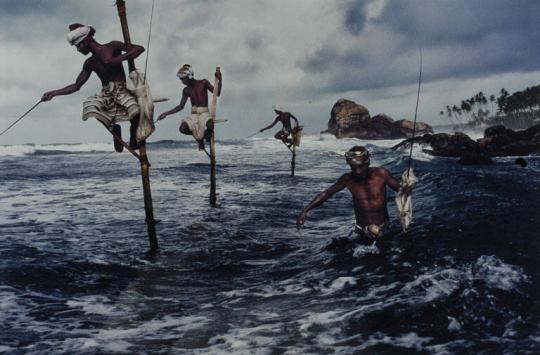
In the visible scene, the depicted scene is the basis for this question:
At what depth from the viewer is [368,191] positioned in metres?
6.35

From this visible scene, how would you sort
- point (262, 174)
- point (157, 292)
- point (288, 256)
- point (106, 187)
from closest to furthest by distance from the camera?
point (157, 292) → point (288, 256) → point (106, 187) → point (262, 174)

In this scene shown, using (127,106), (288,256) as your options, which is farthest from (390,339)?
(127,106)

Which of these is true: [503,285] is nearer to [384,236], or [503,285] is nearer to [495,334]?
[495,334]

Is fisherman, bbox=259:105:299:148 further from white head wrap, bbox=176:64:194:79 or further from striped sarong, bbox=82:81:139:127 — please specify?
striped sarong, bbox=82:81:139:127

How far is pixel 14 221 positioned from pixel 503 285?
1060 centimetres

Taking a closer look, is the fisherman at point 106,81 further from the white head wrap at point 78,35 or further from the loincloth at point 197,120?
the loincloth at point 197,120

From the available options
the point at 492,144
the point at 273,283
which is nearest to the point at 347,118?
the point at 492,144

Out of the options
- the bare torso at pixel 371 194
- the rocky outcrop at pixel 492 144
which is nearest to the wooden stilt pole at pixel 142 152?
the bare torso at pixel 371 194

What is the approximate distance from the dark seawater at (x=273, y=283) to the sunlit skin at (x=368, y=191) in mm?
629

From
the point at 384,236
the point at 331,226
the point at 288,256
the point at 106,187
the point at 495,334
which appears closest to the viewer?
the point at 495,334

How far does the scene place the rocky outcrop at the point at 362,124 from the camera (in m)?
104

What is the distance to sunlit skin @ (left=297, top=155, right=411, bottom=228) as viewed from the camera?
248 inches

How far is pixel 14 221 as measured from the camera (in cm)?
1083

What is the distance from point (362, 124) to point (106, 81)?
102m
